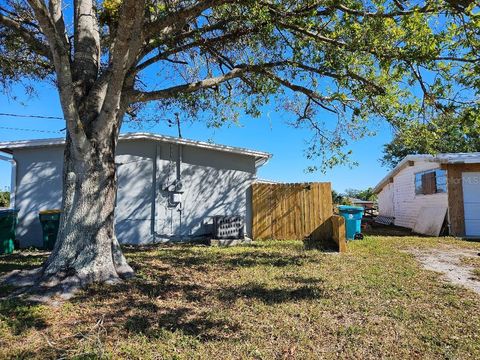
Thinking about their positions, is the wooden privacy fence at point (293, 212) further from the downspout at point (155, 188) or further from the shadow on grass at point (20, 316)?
the shadow on grass at point (20, 316)

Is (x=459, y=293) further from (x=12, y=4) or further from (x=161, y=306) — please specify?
(x=12, y=4)

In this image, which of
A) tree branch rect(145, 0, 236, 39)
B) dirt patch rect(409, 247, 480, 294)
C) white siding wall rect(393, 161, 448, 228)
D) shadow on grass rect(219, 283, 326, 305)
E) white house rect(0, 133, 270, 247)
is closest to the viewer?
shadow on grass rect(219, 283, 326, 305)

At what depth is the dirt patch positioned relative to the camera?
620 centimetres

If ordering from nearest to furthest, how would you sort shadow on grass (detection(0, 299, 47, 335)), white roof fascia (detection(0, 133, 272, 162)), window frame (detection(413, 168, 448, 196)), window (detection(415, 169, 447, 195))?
shadow on grass (detection(0, 299, 47, 335)), white roof fascia (detection(0, 133, 272, 162)), window frame (detection(413, 168, 448, 196)), window (detection(415, 169, 447, 195))

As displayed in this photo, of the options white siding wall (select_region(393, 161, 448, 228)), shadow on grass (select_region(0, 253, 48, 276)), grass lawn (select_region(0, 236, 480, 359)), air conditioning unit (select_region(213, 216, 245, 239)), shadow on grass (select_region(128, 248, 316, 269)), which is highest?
white siding wall (select_region(393, 161, 448, 228))

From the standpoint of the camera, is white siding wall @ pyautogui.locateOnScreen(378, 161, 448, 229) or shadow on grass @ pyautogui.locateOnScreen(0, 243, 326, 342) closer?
shadow on grass @ pyautogui.locateOnScreen(0, 243, 326, 342)

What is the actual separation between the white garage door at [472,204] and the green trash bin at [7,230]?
48.7 ft

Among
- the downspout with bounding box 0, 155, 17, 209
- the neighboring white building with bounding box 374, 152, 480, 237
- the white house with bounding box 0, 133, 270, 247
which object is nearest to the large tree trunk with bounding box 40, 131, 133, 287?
the white house with bounding box 0, 133, 270, 247

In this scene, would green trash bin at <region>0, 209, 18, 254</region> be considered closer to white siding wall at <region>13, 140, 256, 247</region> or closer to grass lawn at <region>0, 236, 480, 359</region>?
white siding wall at <region>13, 140, 256, 247</region>

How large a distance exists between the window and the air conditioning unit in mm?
8044

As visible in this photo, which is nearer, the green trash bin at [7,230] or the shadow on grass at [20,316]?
the shadow on grass at [20,316]

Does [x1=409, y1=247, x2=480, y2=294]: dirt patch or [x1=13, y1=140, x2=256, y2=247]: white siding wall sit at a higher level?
[x1=13, y1=140, x2=256, y2=247]: white siding wall

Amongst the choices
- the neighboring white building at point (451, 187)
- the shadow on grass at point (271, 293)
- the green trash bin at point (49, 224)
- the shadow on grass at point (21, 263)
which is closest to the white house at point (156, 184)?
the green trash bin at point (49, 224)

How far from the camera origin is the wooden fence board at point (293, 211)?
1239cm
